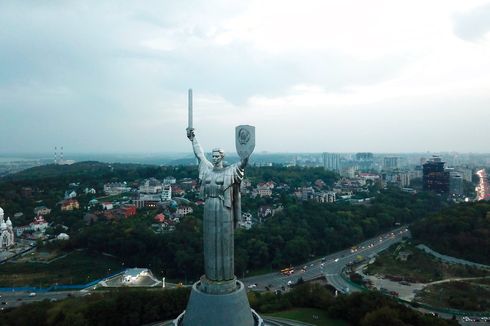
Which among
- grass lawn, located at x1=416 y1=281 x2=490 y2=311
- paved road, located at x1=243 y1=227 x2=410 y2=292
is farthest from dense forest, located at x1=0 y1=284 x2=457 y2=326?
paved road, located at x1=243 y1=227 x2=410 y2=292

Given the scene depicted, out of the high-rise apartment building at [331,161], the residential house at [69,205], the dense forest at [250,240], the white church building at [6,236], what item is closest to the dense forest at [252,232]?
the dense forest at [250,240]

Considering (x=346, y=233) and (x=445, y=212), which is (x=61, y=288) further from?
(x=445, y=212)

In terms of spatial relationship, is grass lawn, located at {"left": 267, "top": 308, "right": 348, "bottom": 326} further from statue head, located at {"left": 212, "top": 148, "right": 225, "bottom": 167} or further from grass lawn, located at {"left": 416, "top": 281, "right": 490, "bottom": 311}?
statue head, located at {"left": 212, "top": 148, "right": 225, "bottom": 167}

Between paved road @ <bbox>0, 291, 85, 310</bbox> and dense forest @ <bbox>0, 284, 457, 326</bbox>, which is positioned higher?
dense forest @ <bbox>0, 284, 457, 326</bbox>

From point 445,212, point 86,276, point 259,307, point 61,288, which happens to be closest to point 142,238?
point 86,276

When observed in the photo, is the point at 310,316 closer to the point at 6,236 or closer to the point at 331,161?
the point at 6,236

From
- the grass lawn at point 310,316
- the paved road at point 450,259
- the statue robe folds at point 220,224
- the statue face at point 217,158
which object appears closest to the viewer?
the statue robe folds at point 220,224

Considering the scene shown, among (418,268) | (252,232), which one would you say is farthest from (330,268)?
(252,232)

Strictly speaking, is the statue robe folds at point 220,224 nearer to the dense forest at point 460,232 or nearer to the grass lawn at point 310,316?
the grass lawn at point 310,316
